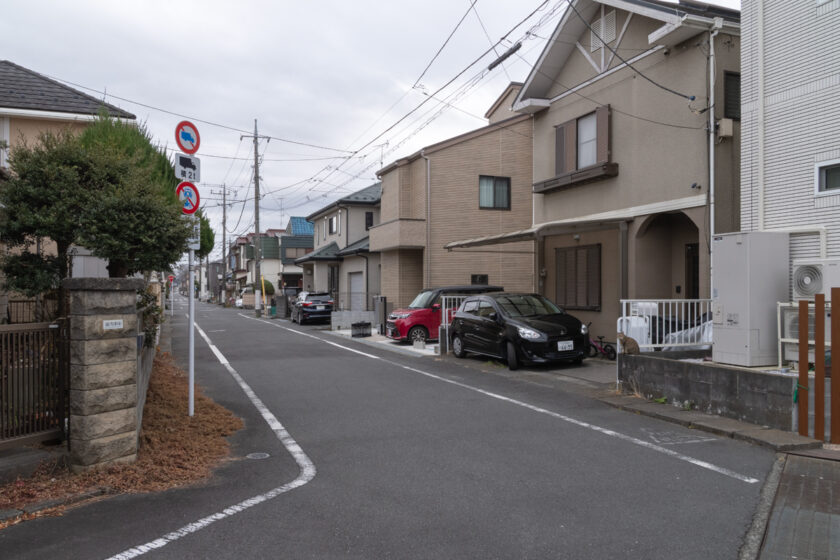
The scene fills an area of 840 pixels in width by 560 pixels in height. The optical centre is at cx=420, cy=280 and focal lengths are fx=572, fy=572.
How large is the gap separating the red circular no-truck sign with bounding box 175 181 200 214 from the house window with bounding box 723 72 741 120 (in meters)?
9.82

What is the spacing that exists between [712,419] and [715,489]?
2495mm

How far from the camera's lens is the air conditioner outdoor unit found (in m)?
7.64

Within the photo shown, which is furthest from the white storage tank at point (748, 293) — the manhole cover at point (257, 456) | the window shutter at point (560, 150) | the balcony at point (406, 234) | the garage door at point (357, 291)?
the garage door at point (357, 291)

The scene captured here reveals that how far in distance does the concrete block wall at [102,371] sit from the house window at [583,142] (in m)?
11.3

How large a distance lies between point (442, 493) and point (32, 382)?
3677 mm

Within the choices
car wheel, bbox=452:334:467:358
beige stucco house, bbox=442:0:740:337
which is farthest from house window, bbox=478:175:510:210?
car wheel, bbox=452:334:467:358

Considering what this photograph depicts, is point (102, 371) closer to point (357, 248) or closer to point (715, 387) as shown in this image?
point (715, 387)

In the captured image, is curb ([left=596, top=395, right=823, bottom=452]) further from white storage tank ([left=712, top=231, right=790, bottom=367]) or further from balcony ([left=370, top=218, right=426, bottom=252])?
balcony ([left=370, top=218, right=426, bottom=252])

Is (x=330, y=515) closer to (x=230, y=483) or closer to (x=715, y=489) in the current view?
(x=230, y=483)

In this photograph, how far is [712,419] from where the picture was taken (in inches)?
277

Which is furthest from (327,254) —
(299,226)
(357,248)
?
(299,226)

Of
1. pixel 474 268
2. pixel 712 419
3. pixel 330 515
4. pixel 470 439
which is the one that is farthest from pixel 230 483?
pixel 474 268

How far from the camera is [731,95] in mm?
11219

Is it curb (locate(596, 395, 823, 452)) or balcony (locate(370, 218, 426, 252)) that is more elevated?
balcony (locate(370, 218, 426, 252))
